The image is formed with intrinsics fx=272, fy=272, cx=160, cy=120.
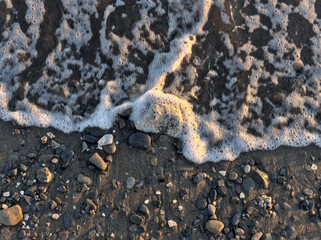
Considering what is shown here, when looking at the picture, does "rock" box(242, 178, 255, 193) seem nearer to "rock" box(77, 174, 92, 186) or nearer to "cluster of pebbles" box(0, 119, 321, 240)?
"cluster of pebbles" box(0, 119, 321, 240)

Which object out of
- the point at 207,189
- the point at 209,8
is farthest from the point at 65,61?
the point at 207,189

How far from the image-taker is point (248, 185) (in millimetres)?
2887

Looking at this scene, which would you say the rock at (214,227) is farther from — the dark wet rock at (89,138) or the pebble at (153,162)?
the dark wet rock at (89,138)

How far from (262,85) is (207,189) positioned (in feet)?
4.72

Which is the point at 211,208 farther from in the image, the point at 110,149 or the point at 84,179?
the point at 84,179

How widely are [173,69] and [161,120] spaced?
70 cm

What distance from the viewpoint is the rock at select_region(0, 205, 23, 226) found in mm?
2512

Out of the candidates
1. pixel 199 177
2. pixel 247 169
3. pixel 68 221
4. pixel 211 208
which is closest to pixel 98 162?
pixel 68 221

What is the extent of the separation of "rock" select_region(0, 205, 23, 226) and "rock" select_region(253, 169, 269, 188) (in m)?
2.38

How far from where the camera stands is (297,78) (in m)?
3.36

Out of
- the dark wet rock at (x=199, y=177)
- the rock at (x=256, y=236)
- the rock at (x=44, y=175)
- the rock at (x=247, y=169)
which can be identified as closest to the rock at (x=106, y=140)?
the rock at (x=44, y=175)

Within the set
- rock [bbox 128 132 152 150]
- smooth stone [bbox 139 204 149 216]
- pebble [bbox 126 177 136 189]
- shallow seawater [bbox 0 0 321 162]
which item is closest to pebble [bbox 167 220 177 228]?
smooth stone [bbox 139 204 149 216]

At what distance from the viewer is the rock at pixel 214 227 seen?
271 centimetres

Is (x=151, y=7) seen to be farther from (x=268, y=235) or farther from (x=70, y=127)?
(x=268, y=235)
